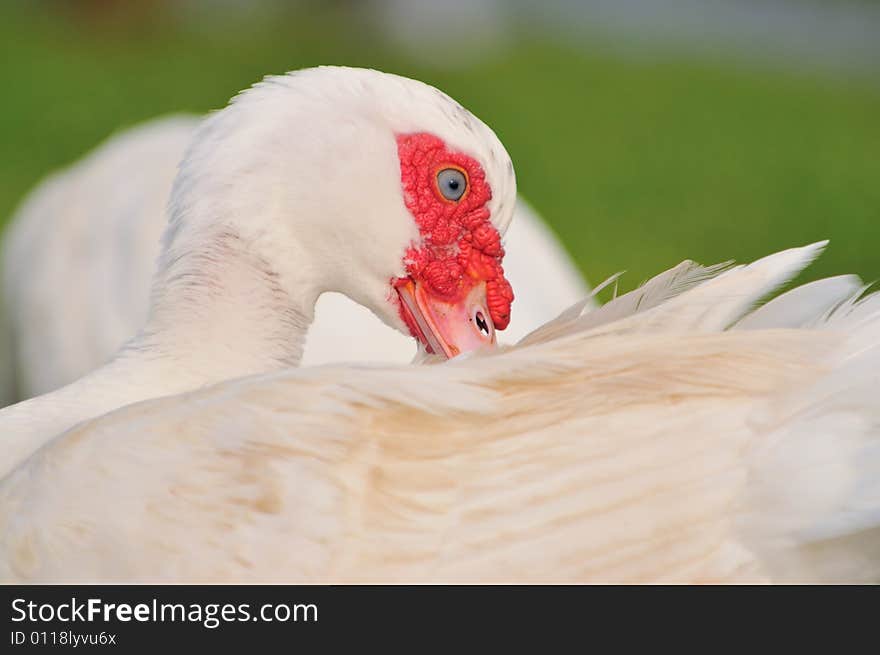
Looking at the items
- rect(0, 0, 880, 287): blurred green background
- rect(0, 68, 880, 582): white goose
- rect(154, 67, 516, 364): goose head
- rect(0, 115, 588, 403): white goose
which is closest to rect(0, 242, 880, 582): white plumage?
rect(0, 68, 880, 582): white goose

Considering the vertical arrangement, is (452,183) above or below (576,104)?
below

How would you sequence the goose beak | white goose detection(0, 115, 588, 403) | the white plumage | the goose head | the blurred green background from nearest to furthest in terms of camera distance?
the white plumage
the goose head
the goose beak
white goose detection(0, 115, 588, 403)
the blurred green background

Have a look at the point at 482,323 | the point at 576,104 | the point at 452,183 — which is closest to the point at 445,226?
the point at 452,183

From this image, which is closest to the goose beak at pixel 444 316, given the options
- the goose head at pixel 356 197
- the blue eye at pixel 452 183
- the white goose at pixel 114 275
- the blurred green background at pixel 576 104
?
the goose head at pixel 356 197

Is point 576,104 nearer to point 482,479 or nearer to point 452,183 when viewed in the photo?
point 452,183

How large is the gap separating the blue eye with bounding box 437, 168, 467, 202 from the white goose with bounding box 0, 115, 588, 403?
1.00 metres

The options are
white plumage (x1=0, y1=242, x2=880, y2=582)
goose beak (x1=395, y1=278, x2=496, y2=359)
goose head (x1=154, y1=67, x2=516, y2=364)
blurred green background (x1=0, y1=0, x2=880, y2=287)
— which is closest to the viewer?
white plumage (x1=0, y1=242, x2=880, y2=582)

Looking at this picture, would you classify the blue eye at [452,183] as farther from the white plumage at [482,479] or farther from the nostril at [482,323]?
the white plumage at [482,479]

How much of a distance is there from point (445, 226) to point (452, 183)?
79 mm

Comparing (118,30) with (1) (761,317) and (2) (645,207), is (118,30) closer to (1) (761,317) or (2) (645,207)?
(2) (645,207)

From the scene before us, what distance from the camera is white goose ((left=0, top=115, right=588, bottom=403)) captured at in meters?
3.70

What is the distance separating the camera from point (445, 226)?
2.63 meters

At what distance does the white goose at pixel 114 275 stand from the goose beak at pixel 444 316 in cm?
89

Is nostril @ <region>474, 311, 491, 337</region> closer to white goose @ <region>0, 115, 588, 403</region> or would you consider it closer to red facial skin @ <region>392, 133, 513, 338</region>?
red facial skin @ <region>392, 133, 513, 338</region>
